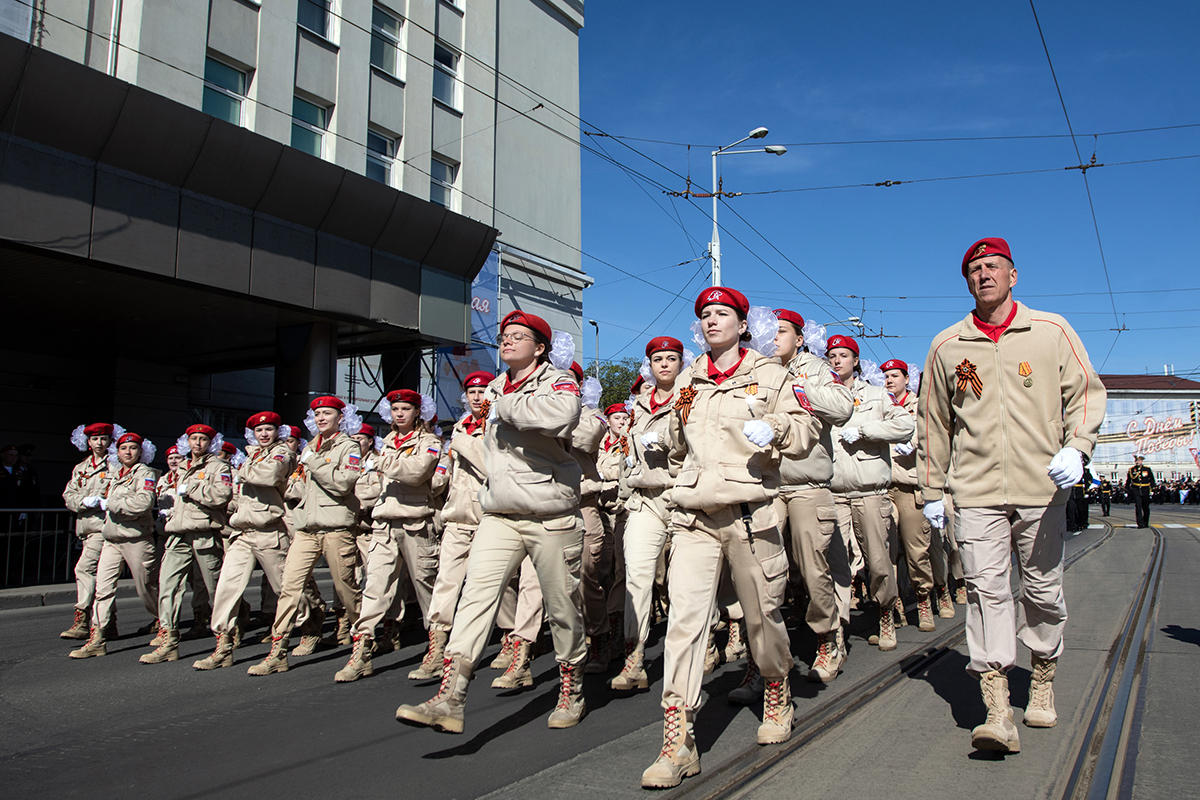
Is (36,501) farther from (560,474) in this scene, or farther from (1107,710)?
(1107,710)

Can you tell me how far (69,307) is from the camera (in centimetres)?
1600

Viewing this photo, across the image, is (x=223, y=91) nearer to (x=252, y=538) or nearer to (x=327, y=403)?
(x=327, y=403)

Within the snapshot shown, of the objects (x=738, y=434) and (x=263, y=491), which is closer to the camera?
(x=738, y=434)

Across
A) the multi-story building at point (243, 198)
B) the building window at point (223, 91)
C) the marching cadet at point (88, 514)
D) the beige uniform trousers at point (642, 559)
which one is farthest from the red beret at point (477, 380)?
the building window at point (223, 91)

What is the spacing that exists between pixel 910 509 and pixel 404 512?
435cm

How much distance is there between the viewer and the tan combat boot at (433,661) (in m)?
5.87

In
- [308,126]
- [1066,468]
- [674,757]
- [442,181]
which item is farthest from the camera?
[442,181]

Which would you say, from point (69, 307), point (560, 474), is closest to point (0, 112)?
point (69, 307)

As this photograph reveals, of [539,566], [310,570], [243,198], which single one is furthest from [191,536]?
[243,198]

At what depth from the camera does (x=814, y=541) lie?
17.8 feet

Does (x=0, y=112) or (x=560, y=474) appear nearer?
(x=560, y=474)

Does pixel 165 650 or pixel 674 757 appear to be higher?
pixel 674 757

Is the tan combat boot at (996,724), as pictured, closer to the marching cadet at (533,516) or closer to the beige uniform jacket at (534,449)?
the marching cadet at (533,516)

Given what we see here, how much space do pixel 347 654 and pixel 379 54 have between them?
1794 cm
